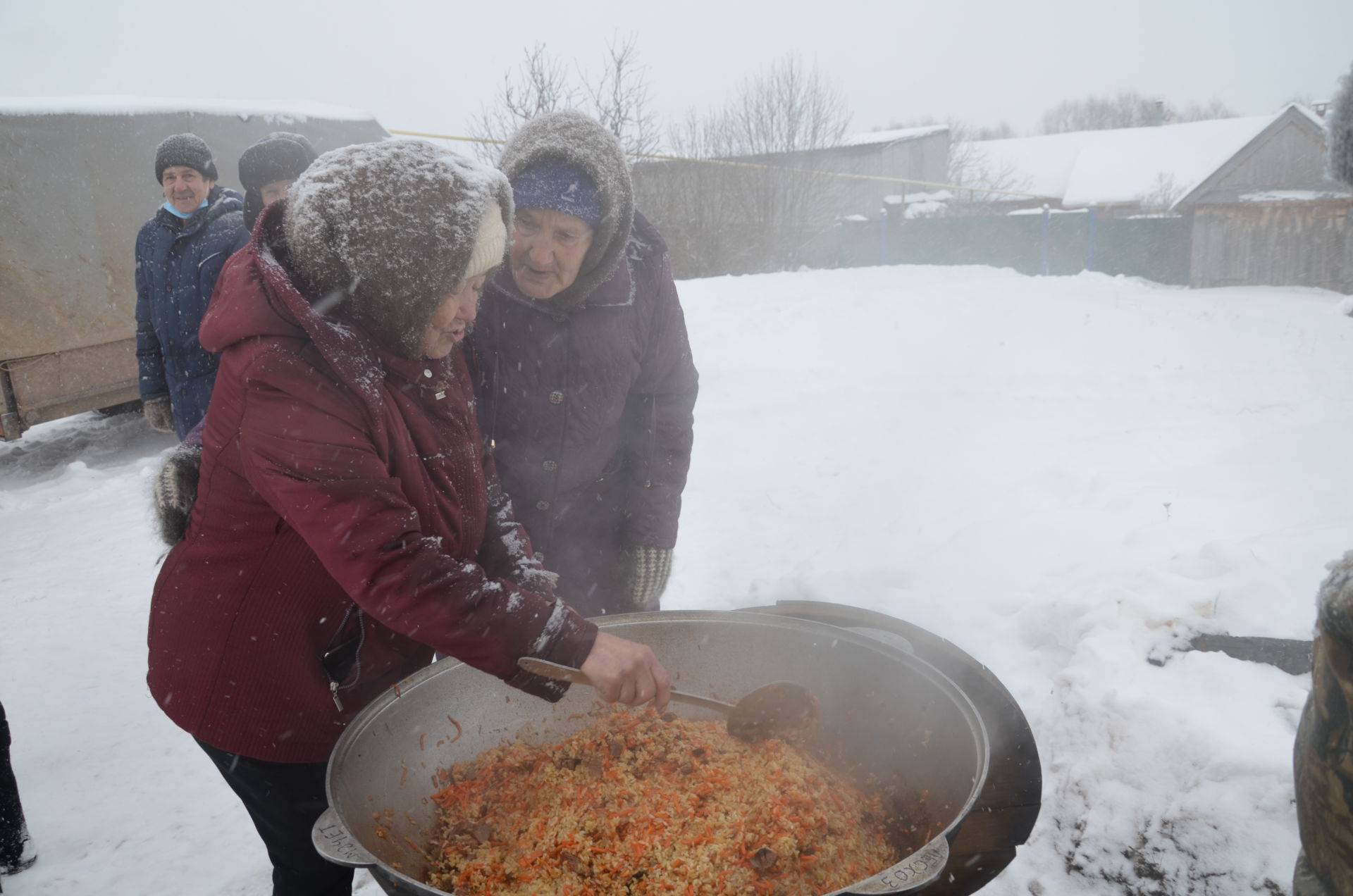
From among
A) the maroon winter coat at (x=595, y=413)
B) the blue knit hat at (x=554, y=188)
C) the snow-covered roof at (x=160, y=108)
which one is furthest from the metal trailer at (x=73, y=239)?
the blue knit hat at (x=554, y=188)

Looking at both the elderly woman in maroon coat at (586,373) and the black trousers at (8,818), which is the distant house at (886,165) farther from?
the black trousers at (8,818)

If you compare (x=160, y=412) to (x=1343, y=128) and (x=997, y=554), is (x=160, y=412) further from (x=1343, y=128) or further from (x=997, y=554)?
(x=1343, y=128)

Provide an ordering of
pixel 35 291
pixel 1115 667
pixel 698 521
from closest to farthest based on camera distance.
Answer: pixel 1115 667
pixel 698 521
pixel 35 291

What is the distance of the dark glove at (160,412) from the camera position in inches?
181

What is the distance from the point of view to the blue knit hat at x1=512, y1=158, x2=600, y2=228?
2.12 meters

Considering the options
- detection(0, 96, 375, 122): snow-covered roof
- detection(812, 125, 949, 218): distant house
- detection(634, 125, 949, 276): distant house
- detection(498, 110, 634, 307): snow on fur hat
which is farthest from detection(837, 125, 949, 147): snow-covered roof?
detection(498, 110, 634, 307): snow on fur hat

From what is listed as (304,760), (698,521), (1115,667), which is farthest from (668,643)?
(698,521)

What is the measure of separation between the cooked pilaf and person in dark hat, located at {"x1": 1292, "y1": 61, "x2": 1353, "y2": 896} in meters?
0.75

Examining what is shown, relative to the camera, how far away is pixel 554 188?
213 cm

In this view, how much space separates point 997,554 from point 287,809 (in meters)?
3.63

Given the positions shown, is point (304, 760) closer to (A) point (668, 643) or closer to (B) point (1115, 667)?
(A) point (668, 643)

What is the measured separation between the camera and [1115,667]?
289cm

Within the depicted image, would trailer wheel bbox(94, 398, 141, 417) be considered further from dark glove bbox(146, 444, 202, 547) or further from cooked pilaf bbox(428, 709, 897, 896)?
cooked pilaf bbox(428, 709, 897, 896)

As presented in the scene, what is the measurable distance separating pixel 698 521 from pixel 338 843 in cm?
409
